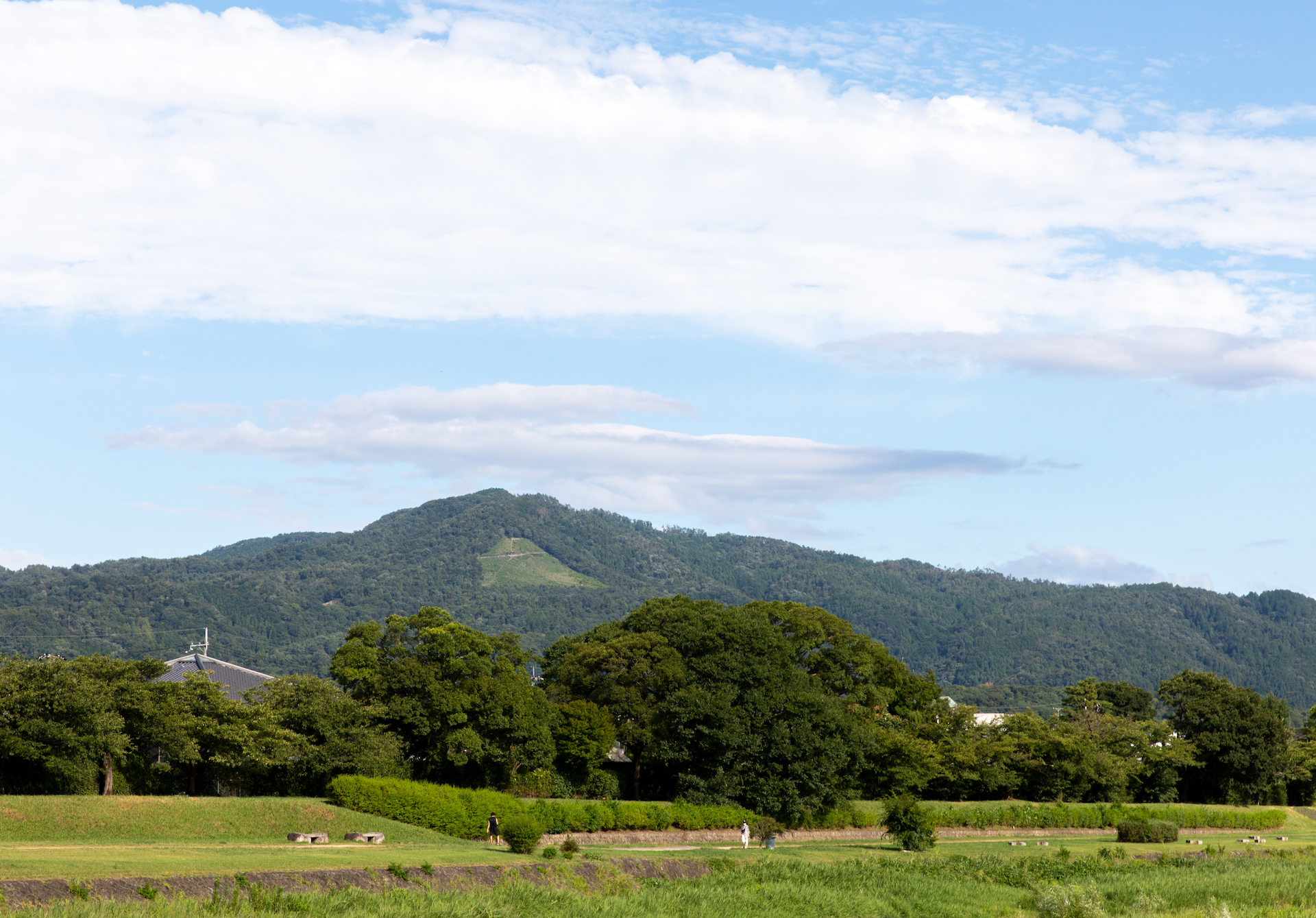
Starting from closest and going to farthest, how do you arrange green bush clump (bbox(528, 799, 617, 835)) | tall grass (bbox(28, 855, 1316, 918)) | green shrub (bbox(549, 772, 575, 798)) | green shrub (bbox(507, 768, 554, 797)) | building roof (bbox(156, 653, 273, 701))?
tall grass (bbox(28, 855, 1316, 918)) < green bush clump (bbox(528, 799, 617, 835)) < green shrub (bbox(507, 768, 554, 797)) < green shrub (bbox(549, 772, 575, 798)) < building roof (bbox(156, 653, 273, 701))

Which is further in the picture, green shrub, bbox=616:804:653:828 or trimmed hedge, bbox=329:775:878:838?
green shrub, bbox=616:804:653:828

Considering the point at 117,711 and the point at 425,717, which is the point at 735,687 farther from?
the point at 117,711

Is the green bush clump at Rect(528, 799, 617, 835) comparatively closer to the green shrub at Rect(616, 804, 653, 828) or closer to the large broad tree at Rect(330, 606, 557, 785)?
the green shrub at Rect(616, 804, 653, 828)

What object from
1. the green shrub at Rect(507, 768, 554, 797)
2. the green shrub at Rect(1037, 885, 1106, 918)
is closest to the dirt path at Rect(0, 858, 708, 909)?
the green shrub at Rect(1037, 885, 1106, 918)

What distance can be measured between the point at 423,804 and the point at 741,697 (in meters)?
16.4

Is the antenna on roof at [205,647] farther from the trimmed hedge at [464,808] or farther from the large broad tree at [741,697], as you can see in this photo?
the trimmed hedge at [464,808]

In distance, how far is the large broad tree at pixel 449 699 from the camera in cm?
4559

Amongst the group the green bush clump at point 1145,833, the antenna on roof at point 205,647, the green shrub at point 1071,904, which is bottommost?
the green bush clump at point 1145,833

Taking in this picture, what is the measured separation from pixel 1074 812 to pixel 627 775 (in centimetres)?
2300

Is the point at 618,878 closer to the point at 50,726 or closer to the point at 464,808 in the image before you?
the point at 464,808

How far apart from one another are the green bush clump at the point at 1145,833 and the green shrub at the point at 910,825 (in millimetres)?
12817

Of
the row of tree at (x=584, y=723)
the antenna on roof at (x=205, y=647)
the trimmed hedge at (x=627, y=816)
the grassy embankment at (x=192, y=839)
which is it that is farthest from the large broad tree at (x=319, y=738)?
the antenna on roof at (x=205, y=647)

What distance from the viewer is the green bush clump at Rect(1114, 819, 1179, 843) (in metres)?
54.0

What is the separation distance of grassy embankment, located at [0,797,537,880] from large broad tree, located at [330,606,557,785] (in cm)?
768
